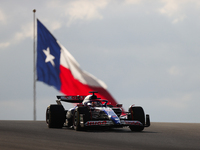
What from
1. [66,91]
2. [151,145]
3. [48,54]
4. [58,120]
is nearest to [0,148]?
[151,145]

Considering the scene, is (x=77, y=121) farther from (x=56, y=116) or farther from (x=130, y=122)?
(x=56, y=116)

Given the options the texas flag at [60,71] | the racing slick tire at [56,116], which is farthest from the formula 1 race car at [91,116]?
the texas flag at [60,71]

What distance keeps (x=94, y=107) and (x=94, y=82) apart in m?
11.8

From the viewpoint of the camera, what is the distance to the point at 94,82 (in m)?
30.5

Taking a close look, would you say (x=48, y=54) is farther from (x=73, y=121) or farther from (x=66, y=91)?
(x=73, y=121)

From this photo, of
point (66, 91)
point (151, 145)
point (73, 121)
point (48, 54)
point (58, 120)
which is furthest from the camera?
point (48, 54)

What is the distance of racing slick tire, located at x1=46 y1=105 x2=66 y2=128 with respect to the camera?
19906mm

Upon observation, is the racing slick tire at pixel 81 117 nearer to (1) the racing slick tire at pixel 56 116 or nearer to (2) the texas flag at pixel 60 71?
(1) the racing slick tire at pixel 56 116

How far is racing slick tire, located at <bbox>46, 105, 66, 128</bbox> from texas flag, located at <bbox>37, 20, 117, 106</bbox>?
924cm

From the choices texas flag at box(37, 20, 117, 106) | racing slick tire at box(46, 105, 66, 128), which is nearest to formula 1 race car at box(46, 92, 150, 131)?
racing slick tire at box(46, 105, 66, 128)

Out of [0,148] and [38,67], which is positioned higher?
[38,67]

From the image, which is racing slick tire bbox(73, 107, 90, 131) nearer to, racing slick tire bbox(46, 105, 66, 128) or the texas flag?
racing slick tire bbox(46, 105, 66, 128)

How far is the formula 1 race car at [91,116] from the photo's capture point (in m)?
17.4

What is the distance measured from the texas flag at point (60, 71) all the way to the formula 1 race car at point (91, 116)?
27.6 feet
